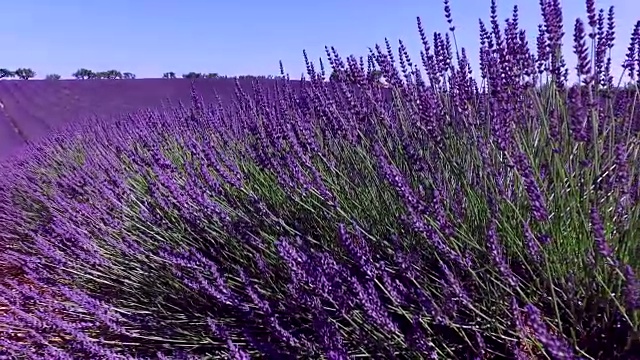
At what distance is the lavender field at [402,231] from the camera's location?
1.20 meters

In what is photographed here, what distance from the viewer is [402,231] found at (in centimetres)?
163

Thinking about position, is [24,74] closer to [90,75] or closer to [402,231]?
[90,75]

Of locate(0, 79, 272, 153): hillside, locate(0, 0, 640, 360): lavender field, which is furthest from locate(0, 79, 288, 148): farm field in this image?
locate(0, 0, 640, 360): lavender field

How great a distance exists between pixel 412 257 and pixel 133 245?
1.02 meters

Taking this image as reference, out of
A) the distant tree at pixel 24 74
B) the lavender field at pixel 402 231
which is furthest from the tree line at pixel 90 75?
the lavender field at pixel 402 231

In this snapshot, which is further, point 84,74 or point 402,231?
point 84,74

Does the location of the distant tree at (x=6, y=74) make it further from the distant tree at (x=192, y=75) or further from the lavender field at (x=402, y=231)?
the lavender field at (x=402, y=231)

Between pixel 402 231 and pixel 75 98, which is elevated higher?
pixel 75 98

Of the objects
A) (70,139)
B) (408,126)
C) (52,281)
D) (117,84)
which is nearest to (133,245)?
(52,281)

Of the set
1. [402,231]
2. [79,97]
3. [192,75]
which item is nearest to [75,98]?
[79,97]

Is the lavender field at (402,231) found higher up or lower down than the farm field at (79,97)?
lower down

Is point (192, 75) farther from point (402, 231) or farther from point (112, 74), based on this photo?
point (402, 231)

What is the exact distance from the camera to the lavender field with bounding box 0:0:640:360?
1.20 metres

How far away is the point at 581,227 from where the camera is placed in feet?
4.50
